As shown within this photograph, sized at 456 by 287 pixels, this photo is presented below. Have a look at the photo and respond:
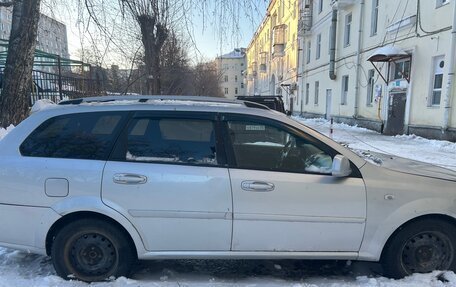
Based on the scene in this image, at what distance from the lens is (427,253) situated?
3.32m

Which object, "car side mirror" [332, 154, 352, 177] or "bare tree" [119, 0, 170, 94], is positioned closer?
"car side mirror" [332, 154, 352, 177]

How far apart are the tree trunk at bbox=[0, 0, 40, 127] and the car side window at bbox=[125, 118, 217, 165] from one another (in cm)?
582

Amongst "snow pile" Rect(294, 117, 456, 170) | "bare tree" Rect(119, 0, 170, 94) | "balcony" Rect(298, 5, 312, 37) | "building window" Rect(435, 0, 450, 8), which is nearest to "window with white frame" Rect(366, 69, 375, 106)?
"snow pile" Rect(294, 117, 456, 170)

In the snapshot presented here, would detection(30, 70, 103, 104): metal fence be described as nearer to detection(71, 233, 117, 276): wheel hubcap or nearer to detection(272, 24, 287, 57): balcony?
detection(71, 233, 117, 276): wheel hubcap

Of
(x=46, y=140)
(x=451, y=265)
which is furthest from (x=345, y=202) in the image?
(x=46, y=140)

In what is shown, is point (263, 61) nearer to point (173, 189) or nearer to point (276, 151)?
point (276, 151)

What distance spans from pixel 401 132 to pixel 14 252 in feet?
51.2

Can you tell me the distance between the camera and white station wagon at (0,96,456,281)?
123 inches

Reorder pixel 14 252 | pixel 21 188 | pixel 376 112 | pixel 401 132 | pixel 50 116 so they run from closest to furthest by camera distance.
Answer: pixel 21 188 < pixel 50 116 < pixel 14 252 < pixel 401 132 < pixel 376 112

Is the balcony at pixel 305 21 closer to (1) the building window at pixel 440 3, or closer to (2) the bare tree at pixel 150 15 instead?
(1) the building window at pixel 440 3

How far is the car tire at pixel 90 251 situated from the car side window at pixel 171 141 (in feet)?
2.29

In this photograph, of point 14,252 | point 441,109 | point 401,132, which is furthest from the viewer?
point 401,132

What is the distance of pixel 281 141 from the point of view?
Result: 3.41m

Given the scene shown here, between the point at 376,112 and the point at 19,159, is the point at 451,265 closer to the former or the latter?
the point at 19,159
